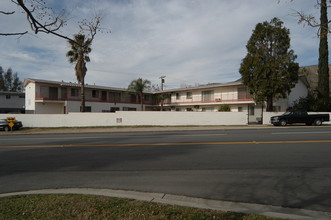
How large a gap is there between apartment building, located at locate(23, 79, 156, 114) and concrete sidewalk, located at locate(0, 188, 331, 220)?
33.3 m

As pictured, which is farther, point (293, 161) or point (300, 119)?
point (300, 119)

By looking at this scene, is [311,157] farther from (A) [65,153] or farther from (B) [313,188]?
(A) [65,153]

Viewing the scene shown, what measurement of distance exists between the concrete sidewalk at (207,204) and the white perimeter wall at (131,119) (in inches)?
876

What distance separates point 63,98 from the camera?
36281 millimetres

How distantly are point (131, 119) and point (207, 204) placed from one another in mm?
23680

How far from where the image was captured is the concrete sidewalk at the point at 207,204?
3891 mm

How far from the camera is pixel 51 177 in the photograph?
643cm

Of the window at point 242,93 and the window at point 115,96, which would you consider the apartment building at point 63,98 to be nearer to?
the window at point 115,96

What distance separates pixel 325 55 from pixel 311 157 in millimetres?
26767

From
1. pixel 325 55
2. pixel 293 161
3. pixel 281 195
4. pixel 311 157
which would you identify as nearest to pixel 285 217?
pixel 281 195

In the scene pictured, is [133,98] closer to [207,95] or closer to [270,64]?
[207,95]

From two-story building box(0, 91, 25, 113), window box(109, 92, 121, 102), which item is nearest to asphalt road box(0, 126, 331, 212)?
window box(109, 92, 121, 102)

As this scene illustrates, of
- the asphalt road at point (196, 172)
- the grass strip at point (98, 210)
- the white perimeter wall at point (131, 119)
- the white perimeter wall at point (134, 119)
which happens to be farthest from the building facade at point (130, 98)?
the grass strip at point (98, 210)

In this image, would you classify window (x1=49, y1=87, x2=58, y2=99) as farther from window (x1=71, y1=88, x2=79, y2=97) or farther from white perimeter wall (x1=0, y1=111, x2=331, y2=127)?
white perimeter wall (x1=0, y1=111, x2=331, y2=127)
